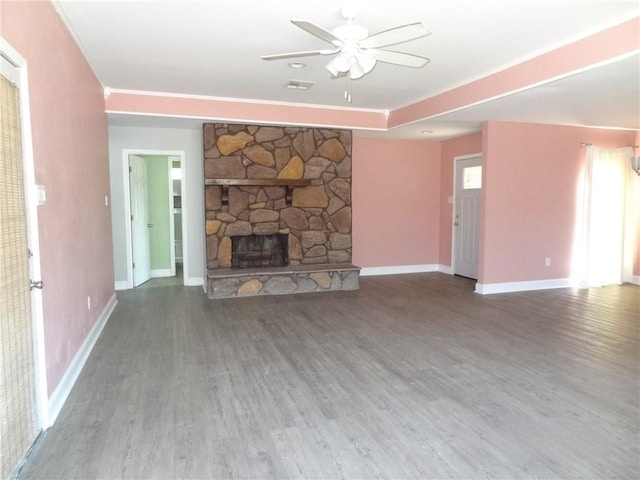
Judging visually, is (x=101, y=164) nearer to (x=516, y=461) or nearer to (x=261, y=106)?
(x=261, y=106)

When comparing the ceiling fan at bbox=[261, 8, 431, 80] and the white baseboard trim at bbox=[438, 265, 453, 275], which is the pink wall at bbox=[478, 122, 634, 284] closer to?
the white baseboard trim at bbox=[438, 265, 453, 275]

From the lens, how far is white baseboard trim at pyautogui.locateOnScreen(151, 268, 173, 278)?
716cm

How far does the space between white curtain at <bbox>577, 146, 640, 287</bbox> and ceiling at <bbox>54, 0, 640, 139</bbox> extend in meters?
1.02

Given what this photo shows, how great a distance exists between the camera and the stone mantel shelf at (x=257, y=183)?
572cm

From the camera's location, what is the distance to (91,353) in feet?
11.6

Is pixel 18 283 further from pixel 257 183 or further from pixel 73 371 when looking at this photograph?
pixel 257 183

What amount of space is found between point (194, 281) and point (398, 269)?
3475 mm

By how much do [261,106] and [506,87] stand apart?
9.98 ft

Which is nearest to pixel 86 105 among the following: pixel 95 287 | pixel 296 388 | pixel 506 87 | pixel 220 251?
pixel 95 287

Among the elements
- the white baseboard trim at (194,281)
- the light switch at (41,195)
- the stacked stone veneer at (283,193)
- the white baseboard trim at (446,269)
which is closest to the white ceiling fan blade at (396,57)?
the light switch at (41,195)

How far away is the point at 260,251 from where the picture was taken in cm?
634

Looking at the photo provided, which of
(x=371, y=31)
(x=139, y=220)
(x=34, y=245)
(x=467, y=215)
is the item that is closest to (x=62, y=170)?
(x=34, y=245)

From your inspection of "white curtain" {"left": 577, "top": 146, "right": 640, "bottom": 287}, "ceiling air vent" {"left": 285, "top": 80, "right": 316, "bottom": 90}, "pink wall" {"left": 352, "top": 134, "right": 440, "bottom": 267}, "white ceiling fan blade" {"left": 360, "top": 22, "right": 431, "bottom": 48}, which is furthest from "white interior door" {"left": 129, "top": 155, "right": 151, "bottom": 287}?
"white curtain" {"left": 577, "top": 146, "right": 640, "bottom": 287}

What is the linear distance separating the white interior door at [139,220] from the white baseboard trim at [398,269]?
3.54 metres
